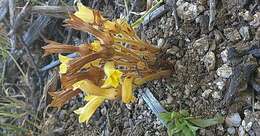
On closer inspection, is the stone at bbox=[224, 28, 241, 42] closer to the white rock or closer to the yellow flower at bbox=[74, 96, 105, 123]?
the white rock

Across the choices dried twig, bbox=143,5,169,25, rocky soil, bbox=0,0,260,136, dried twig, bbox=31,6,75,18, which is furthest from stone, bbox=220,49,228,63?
dried twig, bbox=31,6,75,18

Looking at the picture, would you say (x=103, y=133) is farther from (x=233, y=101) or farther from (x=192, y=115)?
(x=233, y=101)

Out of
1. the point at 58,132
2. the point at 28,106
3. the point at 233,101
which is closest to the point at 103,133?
the point at 58,132

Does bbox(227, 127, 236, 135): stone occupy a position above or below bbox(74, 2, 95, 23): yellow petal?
below

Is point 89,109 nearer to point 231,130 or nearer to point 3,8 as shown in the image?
point 231,130

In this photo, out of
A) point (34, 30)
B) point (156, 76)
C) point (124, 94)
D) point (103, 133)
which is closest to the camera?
point (124, 94)

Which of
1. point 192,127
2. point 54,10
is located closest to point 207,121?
point 192,127
